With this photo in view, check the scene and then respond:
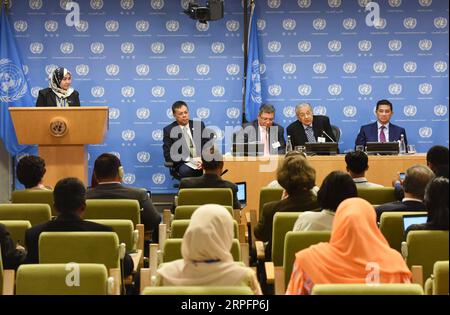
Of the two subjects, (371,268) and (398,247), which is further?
(398,247)

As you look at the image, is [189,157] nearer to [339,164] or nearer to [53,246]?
[339,164]

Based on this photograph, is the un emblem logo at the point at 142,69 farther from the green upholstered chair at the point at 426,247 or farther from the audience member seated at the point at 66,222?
the green upholstered chair at the point at 426,247

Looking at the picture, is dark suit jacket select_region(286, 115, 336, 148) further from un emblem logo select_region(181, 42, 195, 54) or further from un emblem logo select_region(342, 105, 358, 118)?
un emblem logo select_region(181, 42, 195, 54)

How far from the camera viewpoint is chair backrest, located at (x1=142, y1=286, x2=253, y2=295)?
3.47 meters

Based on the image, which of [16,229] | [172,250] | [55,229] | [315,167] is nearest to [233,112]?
[315,167]

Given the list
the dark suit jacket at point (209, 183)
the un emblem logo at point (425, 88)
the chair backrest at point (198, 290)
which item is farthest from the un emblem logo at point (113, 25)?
the chair backrest at point (198, 290)

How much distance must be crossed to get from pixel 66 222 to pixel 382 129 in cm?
643

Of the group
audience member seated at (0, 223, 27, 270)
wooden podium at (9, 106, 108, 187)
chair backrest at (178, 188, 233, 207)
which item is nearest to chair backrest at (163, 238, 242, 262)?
audience member seated at (0, 223, 27, 270)

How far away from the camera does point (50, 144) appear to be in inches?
346

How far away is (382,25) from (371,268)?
7.74 m

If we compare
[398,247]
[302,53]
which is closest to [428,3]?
[302,53]

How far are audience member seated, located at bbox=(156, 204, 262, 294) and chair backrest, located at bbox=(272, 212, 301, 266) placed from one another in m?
1.55

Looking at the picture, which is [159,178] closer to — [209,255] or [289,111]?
[289,111]

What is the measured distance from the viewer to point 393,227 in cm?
542
